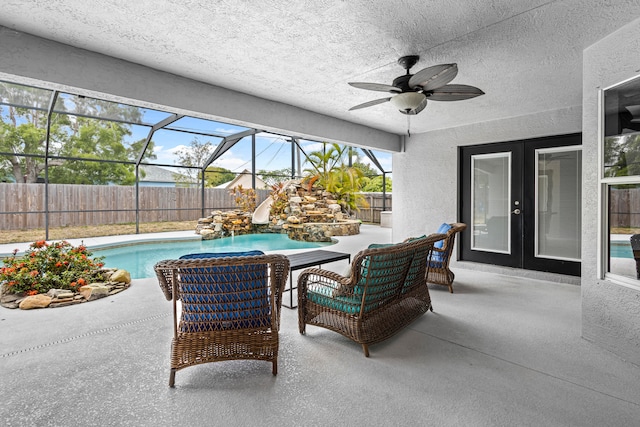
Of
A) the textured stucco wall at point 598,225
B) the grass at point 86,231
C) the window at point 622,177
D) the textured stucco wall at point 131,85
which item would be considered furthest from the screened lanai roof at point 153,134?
the window at point 622,177

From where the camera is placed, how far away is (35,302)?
3.38 metres

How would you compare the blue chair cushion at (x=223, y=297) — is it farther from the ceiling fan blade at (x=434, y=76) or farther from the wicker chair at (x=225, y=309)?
the ceiling fan blade at (x=434, y=76)

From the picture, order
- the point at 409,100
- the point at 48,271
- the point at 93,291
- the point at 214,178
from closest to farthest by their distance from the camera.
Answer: the point at 409,100, the point at 93,291, the point at 48,271, the point at 214,178

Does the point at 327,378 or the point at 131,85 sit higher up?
the point at 131,85

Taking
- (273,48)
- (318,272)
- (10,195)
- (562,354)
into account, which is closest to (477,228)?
(562,354)

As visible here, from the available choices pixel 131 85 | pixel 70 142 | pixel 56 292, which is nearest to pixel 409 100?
pixel 131 85

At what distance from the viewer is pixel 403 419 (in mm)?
1688

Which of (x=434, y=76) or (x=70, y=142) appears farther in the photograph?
(x=70, y=142)

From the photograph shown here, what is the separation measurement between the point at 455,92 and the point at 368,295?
195 cm

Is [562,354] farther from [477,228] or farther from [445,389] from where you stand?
[477,228]

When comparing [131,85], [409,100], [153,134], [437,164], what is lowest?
[437,164]

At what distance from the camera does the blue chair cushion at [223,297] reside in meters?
2.00

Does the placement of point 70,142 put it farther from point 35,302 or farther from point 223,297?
point 223,297

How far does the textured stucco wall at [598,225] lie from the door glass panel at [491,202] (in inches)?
99.2
